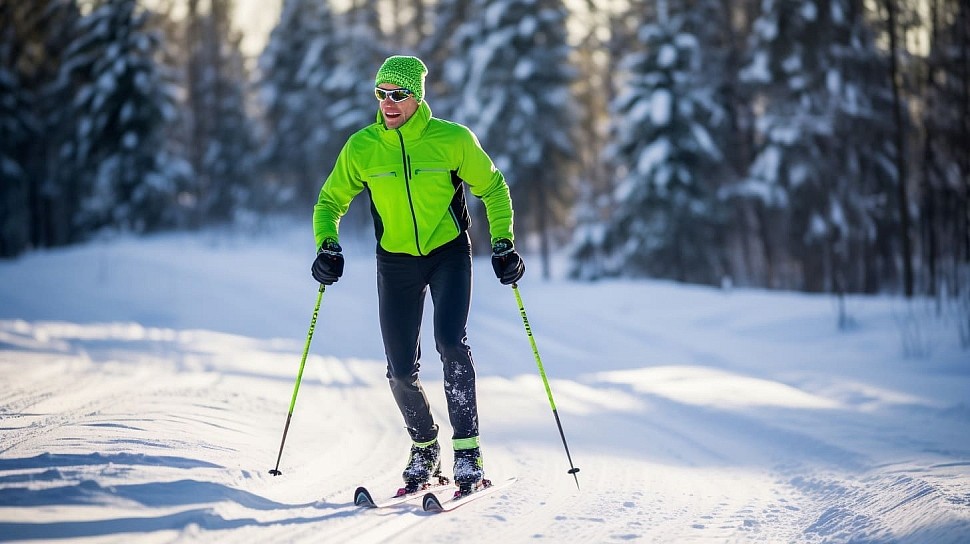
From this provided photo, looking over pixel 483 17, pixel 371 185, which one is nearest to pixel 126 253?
pixel 483 17

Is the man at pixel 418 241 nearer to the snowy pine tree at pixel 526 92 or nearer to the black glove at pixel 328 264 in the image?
the black glove at pixel 328 264

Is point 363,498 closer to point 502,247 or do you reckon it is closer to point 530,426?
point 502,247

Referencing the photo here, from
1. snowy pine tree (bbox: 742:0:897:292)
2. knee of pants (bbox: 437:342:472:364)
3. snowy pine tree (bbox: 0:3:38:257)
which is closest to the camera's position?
knee of pants (bbox: 437:342:472:364)

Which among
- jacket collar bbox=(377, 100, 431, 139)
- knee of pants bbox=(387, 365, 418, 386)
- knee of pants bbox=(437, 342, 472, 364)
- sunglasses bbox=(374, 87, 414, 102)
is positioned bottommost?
knee of pants bbox=(387, 365, 418, 386)

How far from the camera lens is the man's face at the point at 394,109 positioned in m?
4.25

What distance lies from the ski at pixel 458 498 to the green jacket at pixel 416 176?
1317mm

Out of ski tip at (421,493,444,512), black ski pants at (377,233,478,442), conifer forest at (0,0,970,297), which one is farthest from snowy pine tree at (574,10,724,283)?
ski tip at (421,493,444,512)

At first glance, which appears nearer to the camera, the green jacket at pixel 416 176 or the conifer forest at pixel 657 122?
the green jacket at pixel 416 176

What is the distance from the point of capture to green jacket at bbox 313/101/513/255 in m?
4.29

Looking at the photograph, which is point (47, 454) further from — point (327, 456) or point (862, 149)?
point (862, 149)

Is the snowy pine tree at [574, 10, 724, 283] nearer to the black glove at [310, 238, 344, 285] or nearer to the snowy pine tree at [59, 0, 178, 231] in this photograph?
the black glove at [310, 238, 344, 285]

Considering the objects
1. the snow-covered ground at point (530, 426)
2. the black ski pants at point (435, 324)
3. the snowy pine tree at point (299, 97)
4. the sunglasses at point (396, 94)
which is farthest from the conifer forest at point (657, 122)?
the sunglasses at point (396, 94)

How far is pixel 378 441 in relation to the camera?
5.77 metres

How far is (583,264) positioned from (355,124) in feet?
38.4
